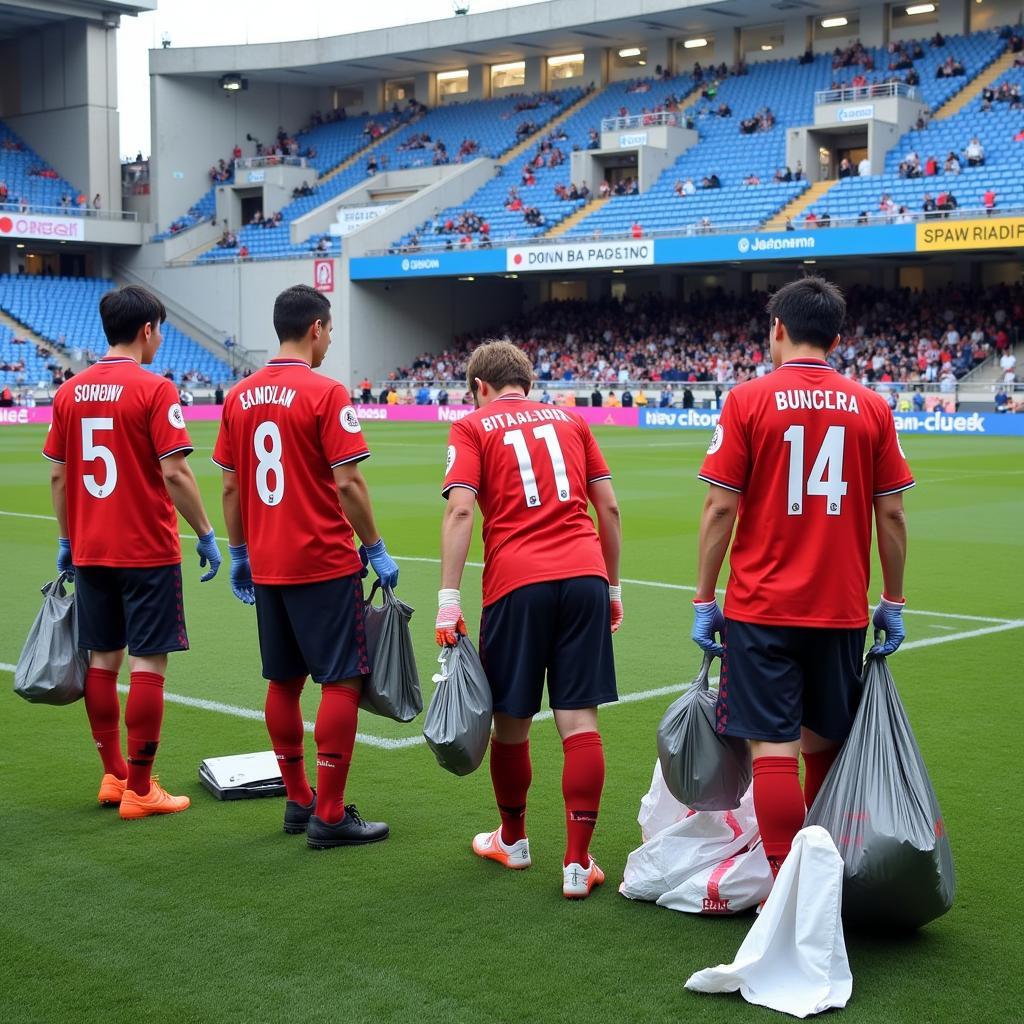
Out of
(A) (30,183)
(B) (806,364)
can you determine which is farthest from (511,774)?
(A) (30,183)

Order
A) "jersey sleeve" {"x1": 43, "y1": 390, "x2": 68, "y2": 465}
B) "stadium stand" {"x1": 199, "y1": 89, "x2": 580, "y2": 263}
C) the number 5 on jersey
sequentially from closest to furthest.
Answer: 1. the number 5 on jersey
2. "jersey sleeve" {"x1": 43, "y1": 390, "x2": 68, "y2": 465}
3. "stadium stand" {"x1": 199, "y1": 89, "x2": 580, "y2": 263}

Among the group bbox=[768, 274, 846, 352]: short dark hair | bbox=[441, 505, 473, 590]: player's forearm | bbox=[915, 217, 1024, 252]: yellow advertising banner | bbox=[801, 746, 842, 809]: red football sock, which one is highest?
bbox=[915, 217, 1024, 252]: yellow advertising banner

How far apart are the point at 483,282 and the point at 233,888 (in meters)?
51.2

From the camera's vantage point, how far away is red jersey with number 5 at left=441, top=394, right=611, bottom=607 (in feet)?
15.6

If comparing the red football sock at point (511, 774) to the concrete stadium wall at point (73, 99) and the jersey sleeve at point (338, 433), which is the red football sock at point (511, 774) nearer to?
the jersey sleeve at point (338, 433)

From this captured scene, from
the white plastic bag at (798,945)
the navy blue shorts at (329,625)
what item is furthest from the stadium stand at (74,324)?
the white plastic bag at (798,945)

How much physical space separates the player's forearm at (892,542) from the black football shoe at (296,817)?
96.3 inches

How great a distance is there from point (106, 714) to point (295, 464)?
156cm

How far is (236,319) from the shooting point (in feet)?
173

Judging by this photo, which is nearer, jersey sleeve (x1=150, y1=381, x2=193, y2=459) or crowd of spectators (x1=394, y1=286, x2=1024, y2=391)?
jersey sleeve (x1=150, y1=381, x2=193, y2=459)

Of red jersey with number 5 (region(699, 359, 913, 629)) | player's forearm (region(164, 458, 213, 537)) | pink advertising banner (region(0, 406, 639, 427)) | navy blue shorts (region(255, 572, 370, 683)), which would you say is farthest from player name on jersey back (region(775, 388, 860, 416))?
pink advertising banner (region(0, 406, 639, 427))

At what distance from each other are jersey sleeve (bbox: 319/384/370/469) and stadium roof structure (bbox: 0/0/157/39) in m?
53.3

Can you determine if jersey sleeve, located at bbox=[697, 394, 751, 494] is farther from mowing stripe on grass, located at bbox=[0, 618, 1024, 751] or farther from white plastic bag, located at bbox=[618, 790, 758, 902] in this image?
mowing stripe on grass, located at bbox=[0, 618, 1024, 751]

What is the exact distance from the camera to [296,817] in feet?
17.9
